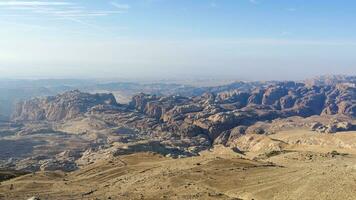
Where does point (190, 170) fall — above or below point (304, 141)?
above

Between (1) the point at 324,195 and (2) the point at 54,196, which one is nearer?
(1) the point at 324,195

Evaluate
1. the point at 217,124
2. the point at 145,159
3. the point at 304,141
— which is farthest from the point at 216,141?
the point at 145,159

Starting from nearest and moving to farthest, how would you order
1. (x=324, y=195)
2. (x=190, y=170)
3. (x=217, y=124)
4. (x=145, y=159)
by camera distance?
(x=324, y=195) → (x=190, y=170) → (x=145, y=159) → (x=217, y=124)

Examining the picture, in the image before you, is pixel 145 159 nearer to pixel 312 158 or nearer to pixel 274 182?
pixel 312 158

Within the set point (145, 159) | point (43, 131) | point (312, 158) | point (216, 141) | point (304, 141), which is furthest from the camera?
point (43, 131)

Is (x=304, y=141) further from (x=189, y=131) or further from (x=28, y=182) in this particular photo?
(x=28, y=182)

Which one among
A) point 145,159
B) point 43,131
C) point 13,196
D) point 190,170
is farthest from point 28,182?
point 43,131
